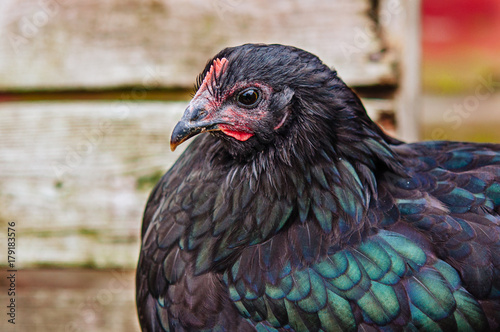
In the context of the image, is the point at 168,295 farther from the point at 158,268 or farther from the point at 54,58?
the point at 54,58

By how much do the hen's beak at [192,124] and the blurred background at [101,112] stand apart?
949mm

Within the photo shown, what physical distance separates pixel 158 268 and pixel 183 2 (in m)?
1.29

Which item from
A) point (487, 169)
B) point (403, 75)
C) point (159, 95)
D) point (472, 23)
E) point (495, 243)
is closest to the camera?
point (495, 243)

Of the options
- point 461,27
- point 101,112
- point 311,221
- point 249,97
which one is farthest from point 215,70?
point 461,27

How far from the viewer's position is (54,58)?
2365mm

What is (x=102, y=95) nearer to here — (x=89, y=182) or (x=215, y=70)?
(x=89, y=182)

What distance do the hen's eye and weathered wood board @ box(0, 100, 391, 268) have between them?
100 centimetres

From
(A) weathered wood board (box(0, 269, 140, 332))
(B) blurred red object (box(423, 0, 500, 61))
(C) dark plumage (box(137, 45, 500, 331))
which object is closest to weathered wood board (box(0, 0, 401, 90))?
(A) weathered wood board (box(0, 269, 140, 332))

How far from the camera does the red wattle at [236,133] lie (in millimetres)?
1391

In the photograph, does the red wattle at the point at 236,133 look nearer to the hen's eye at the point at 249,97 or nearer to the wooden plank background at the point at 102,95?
the hen's eye at the point at 249,97

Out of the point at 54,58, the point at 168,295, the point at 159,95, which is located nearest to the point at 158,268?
the point at 168,295

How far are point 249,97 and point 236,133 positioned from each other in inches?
3.9

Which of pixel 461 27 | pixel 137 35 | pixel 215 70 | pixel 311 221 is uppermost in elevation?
pixel 461 27

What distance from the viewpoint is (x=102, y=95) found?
2373 millimetres
